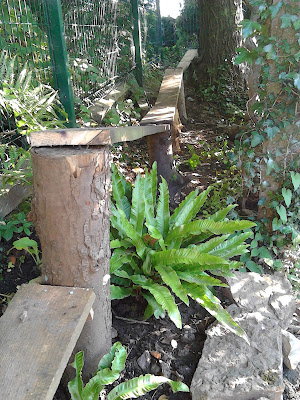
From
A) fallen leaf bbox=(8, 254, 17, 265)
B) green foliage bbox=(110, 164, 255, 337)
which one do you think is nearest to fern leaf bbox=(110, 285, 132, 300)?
green foliage bbox=(110, 164, 255, 337)

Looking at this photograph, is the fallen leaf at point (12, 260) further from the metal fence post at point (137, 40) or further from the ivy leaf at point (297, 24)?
the metal fence post at point (137, 40)

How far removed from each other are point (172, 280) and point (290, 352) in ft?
3.18

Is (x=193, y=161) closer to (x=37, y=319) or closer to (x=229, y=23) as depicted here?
(x=37, y=319)

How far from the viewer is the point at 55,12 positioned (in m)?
3.93

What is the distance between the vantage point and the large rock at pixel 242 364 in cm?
211

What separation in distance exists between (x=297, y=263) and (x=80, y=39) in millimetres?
3827

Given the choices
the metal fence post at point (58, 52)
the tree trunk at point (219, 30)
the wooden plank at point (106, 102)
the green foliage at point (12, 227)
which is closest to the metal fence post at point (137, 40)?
the wooden plank at point (106, 102)

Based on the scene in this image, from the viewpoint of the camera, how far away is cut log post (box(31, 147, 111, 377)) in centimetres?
167

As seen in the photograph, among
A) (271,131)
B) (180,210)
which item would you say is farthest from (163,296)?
(271,131)

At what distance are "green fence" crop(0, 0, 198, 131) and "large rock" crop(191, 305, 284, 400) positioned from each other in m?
2.72

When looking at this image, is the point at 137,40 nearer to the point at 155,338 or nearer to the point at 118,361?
the point at 155,338

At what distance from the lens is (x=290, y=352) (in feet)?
8.32

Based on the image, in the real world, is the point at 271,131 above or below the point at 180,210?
above

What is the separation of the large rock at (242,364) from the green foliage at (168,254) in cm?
14
